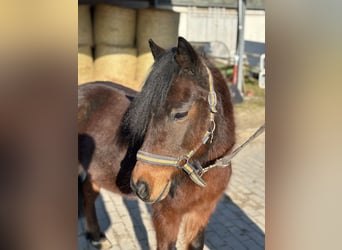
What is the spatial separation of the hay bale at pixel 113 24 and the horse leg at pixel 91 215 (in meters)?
4.05

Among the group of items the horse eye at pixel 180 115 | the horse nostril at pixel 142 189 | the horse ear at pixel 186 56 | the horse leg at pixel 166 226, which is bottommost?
the horse leg at pixel 166 226

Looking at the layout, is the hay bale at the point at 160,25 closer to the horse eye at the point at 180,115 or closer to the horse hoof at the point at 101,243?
the horse hoof at the point at 101,243

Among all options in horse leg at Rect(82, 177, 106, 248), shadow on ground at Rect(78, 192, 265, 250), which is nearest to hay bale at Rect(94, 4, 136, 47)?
shadow on ground at Rect(78, 192, 265, 250)

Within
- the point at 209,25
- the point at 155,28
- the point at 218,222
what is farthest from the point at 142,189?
the point at 209,25

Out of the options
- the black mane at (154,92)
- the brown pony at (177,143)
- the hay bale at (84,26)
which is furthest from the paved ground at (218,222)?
the hay bale at (84,26)

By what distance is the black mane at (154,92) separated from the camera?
1.45 meters

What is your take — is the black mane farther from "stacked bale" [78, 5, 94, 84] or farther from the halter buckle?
"stacked bale" [78, 5, 94, 84]

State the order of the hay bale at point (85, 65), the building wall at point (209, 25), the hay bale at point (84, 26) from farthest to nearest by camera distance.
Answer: the building wall at point (209, 25) → the hay bale at point (84, 26) → the hay bale at point (85, 65)

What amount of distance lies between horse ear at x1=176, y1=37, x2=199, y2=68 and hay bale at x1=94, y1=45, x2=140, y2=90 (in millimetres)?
4658

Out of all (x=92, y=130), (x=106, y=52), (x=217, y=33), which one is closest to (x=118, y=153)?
(x=92, y=130)

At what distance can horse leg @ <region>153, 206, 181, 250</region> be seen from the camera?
1846 millimetres

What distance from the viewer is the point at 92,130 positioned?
2.61 meters

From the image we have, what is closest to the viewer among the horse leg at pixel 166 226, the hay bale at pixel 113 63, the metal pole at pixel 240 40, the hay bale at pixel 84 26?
the horse leg at pixel 166 226

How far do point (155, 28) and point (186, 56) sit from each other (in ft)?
16.4
